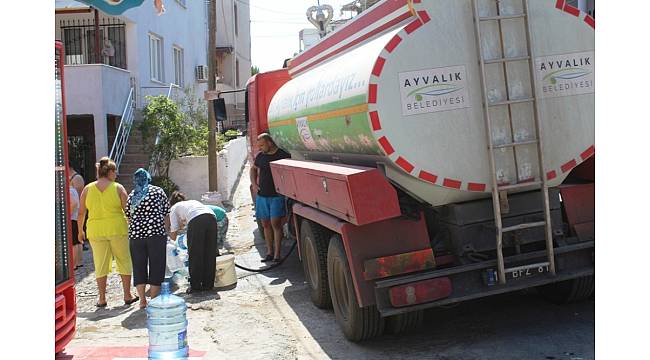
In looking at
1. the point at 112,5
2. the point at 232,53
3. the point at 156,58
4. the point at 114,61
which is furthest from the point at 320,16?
the point at 232,53

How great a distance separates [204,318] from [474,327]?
9.30 ft

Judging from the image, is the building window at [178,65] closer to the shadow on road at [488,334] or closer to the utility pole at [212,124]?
the utility pole at [212,124]

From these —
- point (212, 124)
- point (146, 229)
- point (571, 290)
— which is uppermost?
point (212, 124)

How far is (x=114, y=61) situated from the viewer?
18562 mm

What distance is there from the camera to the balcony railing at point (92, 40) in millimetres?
18312

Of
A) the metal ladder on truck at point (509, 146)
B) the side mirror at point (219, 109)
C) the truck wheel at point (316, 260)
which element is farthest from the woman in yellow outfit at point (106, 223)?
the side mirror at point (219, 109)

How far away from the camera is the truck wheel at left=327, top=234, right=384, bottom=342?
606 cm

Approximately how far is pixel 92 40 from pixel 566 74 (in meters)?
15.4

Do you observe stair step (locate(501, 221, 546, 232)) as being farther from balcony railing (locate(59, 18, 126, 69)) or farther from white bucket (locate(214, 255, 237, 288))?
balcony railing (locate(59, 18, 126, 69))

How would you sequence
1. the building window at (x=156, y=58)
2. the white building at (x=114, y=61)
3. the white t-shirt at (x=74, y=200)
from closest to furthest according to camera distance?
the white t-shirt at (x=74, y=200)
the white building at (x=114, y=61)
the building window at (x=156, y=58)

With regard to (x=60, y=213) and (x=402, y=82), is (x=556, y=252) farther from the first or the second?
(x=60, y=213)

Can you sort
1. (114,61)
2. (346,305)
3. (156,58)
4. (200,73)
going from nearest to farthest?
1. (346,305)
2. (114,61)
3. (156,58)
4. (200,73)

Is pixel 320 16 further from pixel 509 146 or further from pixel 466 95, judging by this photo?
pixel 509 146

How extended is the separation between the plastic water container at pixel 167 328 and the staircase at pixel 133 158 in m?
10.1
